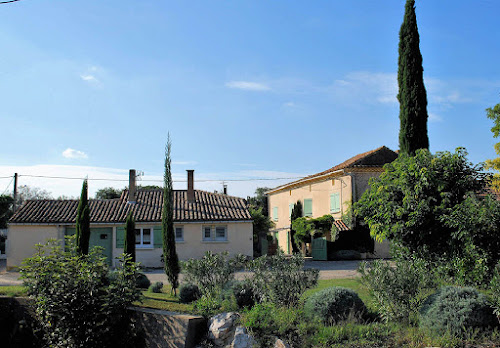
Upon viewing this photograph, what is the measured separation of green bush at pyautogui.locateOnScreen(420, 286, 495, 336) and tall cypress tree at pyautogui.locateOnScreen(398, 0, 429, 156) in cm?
685

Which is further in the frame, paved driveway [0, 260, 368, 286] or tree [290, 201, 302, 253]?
tree [290, 201, 302, 253]

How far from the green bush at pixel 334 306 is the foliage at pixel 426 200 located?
2.25m

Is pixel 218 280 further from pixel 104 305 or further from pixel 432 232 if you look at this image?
pixel 432 232

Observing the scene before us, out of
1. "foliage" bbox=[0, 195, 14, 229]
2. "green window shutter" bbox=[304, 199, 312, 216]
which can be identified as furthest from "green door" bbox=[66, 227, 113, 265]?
"foliage" bbox=[0, 195, 14, 229]

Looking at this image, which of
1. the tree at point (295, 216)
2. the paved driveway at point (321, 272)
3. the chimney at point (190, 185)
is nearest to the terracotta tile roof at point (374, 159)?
the tree at point (295, 216)

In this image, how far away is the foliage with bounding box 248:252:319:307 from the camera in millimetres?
9141

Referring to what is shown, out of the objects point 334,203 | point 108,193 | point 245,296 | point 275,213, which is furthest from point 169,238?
point 108,193

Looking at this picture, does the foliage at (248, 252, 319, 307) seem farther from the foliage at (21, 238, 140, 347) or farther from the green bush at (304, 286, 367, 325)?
the foliage at (21, 238, 140, 347)

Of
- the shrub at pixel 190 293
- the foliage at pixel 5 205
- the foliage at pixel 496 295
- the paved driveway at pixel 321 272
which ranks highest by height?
the foliage at pixel 5 205

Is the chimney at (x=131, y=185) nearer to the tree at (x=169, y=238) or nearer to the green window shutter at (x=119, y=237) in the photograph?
the green window shutter at (x=119, y=237)

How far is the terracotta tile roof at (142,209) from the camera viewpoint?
27.6 metres

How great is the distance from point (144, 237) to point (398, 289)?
2177 cm

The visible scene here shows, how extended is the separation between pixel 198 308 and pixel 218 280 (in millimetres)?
1970

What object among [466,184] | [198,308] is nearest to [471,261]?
[466,184]
